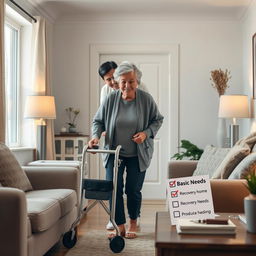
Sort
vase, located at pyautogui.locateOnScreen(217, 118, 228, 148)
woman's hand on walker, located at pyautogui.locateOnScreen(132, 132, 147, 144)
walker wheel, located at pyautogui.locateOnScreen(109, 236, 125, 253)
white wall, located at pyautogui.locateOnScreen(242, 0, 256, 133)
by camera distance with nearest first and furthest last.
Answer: walker wheel, located at pyautogui.locateOnScreen(109, 236, 125, 253) → woman's hand on walker, located at pyautogui.locateOnScreen(132, 132, 147, 144) → white wall, located at pyautogui.locateOnScreen(242, 0, 256, 133) → vase, located at pyautogui.locateOnScreen(217, 118, 228, 148)

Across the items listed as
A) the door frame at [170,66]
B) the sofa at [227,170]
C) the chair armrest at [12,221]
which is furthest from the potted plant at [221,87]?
the chair armrest at [12,221]

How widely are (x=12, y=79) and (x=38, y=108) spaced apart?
0.71 m

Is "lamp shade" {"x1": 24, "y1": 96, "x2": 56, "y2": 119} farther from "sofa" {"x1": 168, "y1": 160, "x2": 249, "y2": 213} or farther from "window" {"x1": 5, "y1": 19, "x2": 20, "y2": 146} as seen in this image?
"sofa" {"x1": 168, "y1": 160, "x2": 249, "y2": 213}

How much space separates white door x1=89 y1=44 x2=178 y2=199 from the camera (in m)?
6.47

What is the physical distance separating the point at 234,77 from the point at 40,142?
2.58 m

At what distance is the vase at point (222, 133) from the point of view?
5.84 meters

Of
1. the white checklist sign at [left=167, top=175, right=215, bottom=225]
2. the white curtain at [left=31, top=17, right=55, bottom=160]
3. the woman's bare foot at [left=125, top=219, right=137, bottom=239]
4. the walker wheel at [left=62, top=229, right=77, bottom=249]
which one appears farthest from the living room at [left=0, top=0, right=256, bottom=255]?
the white checklist sign at [left=167, top=175, right=215, bottom=225]

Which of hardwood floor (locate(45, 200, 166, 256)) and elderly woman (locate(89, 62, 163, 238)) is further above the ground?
elderly woman (locate(89, 62, 163, 238))

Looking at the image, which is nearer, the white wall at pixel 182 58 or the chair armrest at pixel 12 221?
the chair armrest at pixel 12 221

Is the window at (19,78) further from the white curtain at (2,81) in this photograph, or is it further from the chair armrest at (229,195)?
the chair armrest at (229,195)

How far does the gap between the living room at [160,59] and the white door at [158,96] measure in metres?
0.01

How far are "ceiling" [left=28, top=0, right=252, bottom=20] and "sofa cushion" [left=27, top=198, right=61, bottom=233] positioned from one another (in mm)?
2891

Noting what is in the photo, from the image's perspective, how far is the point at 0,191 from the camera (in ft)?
8.68

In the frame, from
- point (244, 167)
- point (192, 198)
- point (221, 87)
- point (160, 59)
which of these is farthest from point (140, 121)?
point (160, 59)
